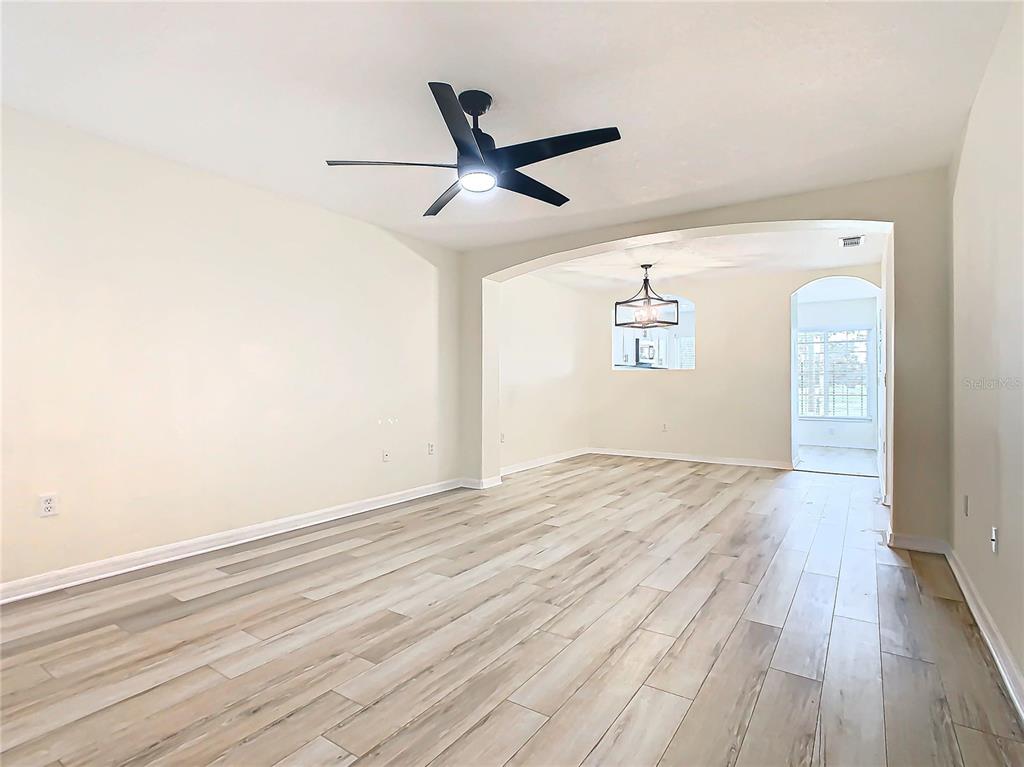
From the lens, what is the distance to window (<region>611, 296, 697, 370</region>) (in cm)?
863

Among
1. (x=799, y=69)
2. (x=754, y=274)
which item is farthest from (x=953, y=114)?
(x=754, y=274)

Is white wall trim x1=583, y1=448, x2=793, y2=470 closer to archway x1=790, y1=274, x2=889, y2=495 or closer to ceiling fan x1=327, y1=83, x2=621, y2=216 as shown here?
archway x1=790, y1=274, x2=889, y2=495

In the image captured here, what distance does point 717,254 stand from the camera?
6000 millimetres

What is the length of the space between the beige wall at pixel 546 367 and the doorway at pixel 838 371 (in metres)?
3.60

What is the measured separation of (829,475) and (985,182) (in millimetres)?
4852

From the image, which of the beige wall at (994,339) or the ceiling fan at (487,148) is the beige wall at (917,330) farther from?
the ceiling fan at (487,148)

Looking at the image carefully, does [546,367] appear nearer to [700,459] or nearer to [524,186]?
[700,459]

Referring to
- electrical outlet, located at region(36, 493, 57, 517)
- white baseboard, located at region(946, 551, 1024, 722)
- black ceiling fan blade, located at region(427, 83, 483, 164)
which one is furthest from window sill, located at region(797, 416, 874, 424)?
electrical outlet, located at region(36, 493, 57, 517)

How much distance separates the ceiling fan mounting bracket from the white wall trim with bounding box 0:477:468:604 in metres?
3.14

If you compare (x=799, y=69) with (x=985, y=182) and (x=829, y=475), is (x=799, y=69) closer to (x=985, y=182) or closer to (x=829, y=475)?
(x=985, y=182)

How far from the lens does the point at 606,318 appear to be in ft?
28.0

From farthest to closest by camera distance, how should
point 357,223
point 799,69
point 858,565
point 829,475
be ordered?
1. point 829,475
2. point 357,223
3. point 858,565
4. point 799,69

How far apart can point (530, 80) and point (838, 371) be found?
9.35 metres

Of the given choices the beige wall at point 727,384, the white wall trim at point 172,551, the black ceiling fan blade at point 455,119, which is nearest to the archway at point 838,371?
the beige wall at point 727,384
